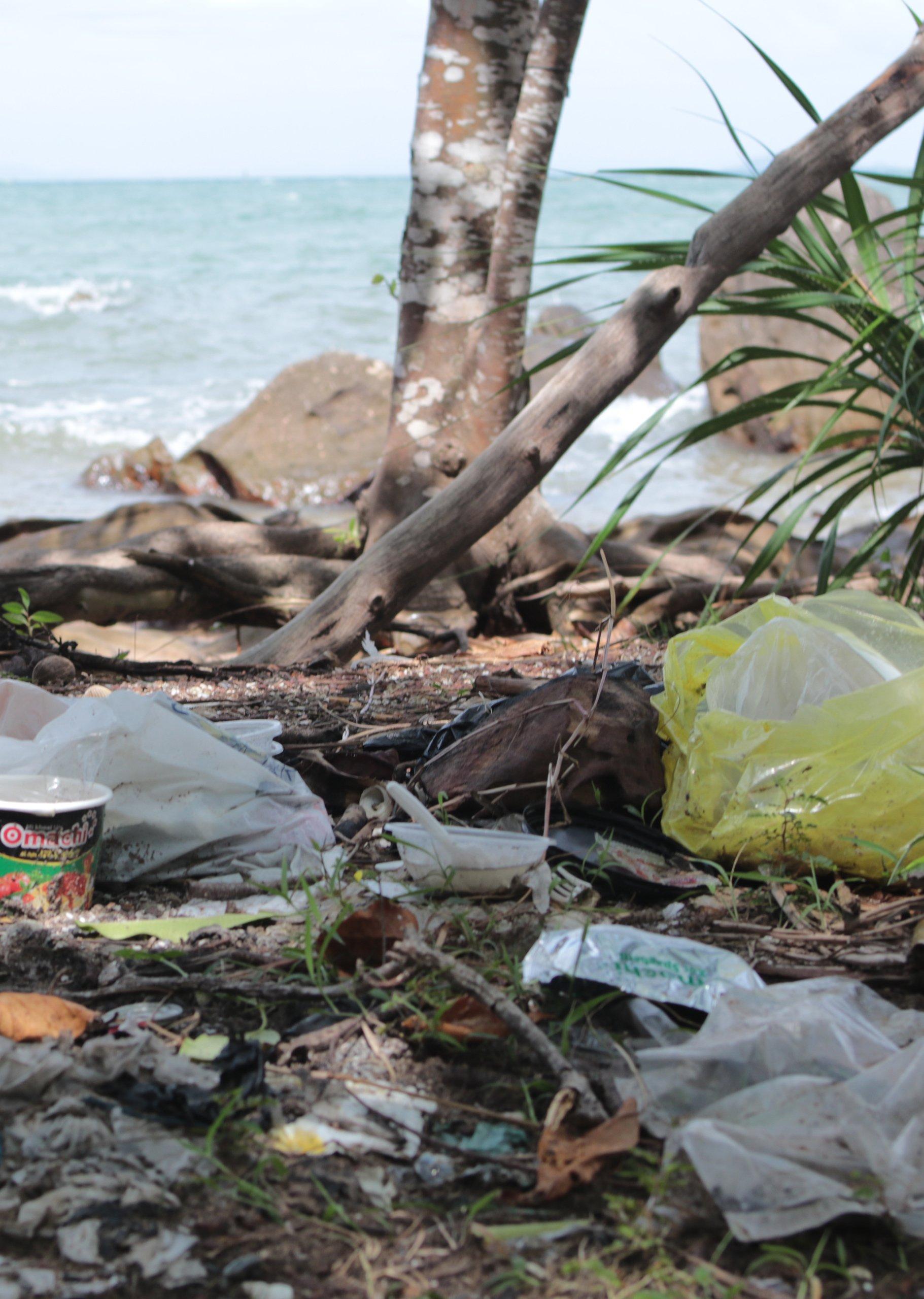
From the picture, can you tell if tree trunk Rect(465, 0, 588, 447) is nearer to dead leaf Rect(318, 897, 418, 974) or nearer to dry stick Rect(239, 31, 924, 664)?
dry stick Rect(239, 31, 924, 664)

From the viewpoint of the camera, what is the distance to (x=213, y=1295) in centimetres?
95

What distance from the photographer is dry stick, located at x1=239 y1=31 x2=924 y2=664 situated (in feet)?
9.33

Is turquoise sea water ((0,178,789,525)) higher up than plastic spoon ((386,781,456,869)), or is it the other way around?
turquoise sea water ((0,178,789,525))

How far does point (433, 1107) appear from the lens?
1231 millimetres

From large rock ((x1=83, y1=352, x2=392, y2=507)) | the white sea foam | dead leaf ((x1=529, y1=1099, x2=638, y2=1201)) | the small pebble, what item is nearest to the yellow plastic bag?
dead leaf ((x1=529, y1=1099, x2=638, y2=1201))

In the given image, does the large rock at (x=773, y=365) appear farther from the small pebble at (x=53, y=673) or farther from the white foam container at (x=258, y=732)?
the white foam container at (x=258, y=732)

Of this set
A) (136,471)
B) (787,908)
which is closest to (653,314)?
(787,908)

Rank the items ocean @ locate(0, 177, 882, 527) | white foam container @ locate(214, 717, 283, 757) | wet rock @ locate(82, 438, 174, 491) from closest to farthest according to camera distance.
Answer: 1. white foam container @ locate(214, 717, 283, 757)
2. wet rock @ locate(82, 438, 174, 491)
3. ocean @ locate(0, 177, 882, 527)

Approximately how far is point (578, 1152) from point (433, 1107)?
0.67ft

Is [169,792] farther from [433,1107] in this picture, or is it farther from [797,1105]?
[797,1105]

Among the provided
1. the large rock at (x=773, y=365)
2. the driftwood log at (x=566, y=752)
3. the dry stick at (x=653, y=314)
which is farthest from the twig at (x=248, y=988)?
the large rock at (x=773, y=365)

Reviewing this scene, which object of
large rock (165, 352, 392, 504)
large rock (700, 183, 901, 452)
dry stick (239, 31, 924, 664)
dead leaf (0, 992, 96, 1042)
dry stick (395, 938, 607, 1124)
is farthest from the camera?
large rock (700, 183, 901, 452)

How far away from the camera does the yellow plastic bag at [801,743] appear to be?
1.77 meters

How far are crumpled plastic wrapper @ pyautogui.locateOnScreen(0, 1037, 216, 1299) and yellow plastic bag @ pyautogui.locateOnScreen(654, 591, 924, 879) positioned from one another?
40.0 inches
